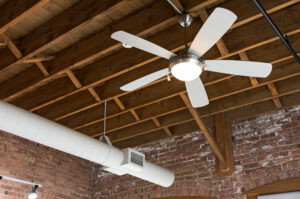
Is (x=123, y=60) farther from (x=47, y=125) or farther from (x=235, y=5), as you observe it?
(x=235, y=5)

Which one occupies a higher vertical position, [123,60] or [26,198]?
[123,60]

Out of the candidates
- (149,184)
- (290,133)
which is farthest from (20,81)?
(290,133)

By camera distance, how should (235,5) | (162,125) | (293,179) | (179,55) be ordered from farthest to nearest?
(162,125) → (293,179) → (235,5) → (179,55)

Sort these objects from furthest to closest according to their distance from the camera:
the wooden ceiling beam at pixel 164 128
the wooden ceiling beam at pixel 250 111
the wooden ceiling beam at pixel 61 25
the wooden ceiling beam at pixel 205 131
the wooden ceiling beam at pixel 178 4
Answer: the wooden ceiling beam at pixel 164 128 < the wooden ceiling beam at pixel 250 111 < the wooden ceiling beam at pixel 205 131 < the wooden ceiling beam at pixel 61 25 < the wooden ceiling beam at pixel 178 4

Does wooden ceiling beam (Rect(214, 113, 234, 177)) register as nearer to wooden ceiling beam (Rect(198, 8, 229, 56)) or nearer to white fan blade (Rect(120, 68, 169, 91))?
wooden ceiling beam (Rect(198, 8, 229, 56))

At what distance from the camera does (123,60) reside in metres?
4.82

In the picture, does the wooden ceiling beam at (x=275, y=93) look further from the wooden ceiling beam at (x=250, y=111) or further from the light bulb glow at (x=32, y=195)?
the light bulb glow at (x=32, y=195)

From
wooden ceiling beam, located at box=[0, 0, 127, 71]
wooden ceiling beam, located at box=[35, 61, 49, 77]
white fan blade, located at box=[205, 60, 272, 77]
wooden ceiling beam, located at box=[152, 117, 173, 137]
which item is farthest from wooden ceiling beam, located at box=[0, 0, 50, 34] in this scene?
wooden ceiling beam, located at box=[152, 117, 173, 137]

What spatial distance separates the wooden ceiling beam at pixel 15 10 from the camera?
12.7 feet

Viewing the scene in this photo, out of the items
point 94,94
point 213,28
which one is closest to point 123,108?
point 94,94

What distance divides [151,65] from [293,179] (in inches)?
96.5

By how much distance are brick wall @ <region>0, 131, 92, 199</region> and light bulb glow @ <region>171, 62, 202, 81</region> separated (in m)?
3.85

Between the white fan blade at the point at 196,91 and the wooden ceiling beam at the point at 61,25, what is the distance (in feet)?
3.48

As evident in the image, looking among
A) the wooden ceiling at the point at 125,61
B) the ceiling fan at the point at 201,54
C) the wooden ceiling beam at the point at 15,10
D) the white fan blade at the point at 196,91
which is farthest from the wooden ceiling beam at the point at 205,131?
the wooden ceiling beam at the point at 15,10
